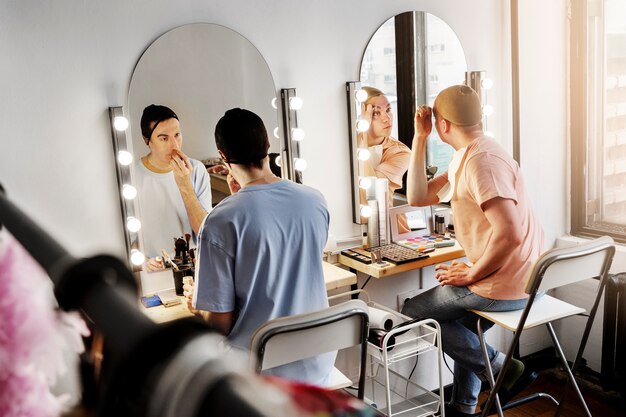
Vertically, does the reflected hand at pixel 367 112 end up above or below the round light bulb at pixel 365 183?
above

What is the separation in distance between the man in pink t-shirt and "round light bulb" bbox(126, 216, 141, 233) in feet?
3.60

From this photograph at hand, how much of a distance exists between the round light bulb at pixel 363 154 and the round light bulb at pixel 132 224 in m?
0.99

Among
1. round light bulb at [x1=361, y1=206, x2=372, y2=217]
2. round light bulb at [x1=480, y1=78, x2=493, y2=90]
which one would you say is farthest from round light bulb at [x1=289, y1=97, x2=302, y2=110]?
round light bulb at [x1=480, y1=78, x2=493, y2=90]

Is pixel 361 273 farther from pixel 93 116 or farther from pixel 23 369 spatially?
pixel 23 369

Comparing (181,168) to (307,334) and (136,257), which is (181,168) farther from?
(307,334)

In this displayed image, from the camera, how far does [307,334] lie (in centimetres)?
161

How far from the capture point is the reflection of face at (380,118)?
9.31ft

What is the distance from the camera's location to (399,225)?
2961 mm

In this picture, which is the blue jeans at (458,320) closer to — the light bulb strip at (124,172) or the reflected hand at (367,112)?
the reflected hand at (367,112)

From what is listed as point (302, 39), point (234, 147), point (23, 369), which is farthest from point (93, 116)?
point (23, 369)

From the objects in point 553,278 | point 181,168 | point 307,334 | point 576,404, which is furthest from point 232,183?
point 576,404

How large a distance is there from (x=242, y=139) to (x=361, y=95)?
3.67 feet

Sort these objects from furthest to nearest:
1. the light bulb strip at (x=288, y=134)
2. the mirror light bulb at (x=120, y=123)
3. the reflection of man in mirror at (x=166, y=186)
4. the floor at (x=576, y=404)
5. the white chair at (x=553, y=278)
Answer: the floor at (x=576, y=404)
the light bulb strip at (x=288, y=134)
the reflection of man in mirror at (x=166, y=186)
the mirror light bulb at (x=120, y=123)
the white chair at (x=553, y=278)

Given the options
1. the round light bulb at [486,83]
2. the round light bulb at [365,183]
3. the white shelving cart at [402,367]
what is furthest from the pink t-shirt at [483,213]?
the round light bulb at [486,83]
